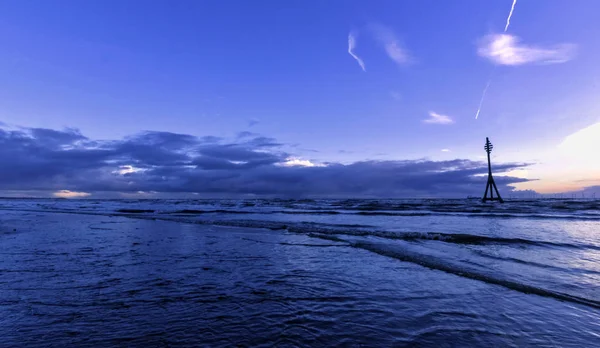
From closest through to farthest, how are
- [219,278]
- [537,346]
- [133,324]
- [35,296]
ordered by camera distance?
[537,346] → [133,324] → [35,296] → [219,278]

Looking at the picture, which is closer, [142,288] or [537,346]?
[537,346]

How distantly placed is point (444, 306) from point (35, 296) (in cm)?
761

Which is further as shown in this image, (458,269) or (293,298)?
(458,269)

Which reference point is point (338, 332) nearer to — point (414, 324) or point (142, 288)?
point (414, 324)

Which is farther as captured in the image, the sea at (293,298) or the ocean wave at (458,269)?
the ocean wave at (458,269)

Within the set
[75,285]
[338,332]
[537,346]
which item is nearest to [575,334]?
[537,346]

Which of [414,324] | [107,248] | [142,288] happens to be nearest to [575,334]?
[414,324]

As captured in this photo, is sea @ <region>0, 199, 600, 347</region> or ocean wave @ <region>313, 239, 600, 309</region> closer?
sea @ <region>0, 199, 600, 347</region>

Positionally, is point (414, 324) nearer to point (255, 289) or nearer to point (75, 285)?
point (255, 289)

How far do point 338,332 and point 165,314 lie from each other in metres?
2.79

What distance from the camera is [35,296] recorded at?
5.73 m

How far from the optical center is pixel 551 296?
256 inches

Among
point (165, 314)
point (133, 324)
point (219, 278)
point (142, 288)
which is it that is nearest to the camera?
point (133, 324)

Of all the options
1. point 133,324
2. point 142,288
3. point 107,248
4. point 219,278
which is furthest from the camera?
point 107,248
